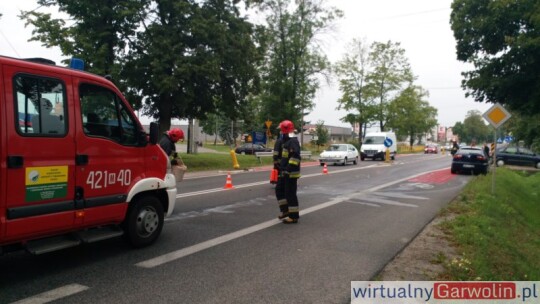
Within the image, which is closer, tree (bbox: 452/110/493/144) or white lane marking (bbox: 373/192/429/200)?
white lane marking (bbox: 373/192/429/200)

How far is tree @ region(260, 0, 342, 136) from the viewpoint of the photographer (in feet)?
128

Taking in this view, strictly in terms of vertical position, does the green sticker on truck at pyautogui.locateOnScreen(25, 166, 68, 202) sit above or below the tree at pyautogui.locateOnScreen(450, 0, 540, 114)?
below

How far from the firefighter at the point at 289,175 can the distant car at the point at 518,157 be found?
26522 mm

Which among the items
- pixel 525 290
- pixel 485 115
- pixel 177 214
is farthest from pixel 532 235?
pixel 177 214

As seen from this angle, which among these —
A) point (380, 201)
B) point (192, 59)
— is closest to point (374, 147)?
point (192, 59)

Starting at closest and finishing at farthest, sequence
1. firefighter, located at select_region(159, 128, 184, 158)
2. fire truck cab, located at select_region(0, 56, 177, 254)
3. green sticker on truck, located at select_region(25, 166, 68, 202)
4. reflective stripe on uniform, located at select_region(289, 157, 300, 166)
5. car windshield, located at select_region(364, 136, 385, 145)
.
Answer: fire truck cab, located at select_region(0, 56, 177, 254) < green sticker on truck, located at select_region(25, 166, 68, 202) < reflective stripe on uniform, located at select_region(289, 157, 300, 166) < firefighter, located at select_region(159, 128, 184, 158) < car windshield, located at select_region(364, 136, 385, 145)

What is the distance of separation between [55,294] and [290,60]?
36.7m

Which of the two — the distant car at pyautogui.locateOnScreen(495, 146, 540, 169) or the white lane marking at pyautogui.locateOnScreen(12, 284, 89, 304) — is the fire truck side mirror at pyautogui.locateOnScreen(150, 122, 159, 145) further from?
the distant car at pyautogui.locateOnScreen(495, 146, 540, 169)

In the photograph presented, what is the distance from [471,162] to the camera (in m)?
21.1

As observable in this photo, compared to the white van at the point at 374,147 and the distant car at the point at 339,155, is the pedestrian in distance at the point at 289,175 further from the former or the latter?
the white van at the point at 374,147

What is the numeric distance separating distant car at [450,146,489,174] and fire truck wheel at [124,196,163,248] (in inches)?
757

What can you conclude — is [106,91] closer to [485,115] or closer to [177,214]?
[177,214]

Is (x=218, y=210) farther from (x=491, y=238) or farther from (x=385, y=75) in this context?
(x=385, y=75)

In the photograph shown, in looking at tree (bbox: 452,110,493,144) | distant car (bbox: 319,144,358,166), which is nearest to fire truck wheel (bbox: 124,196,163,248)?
distant car (bbox: 319,144,358,166)
